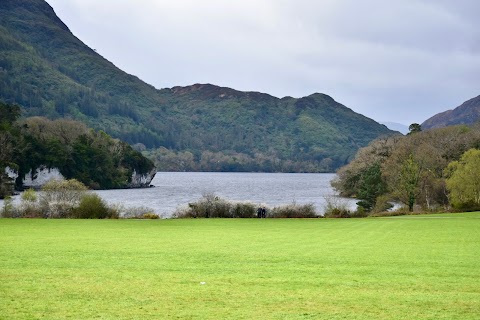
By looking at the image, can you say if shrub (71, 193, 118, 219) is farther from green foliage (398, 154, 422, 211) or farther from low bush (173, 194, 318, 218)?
green foliage (398, 154, 422, 211)

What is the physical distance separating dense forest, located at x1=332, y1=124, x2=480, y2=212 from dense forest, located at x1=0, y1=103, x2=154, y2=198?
60.6m

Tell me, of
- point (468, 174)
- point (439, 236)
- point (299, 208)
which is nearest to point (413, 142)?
point (468, 174)

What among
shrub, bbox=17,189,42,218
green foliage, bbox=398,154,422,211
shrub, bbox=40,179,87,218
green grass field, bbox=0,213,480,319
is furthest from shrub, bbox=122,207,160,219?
green foliage, bbox=398,154,422,211

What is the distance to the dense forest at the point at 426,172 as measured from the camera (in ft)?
232

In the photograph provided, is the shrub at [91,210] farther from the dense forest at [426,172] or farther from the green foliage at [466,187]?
the green foliage at [466,187]

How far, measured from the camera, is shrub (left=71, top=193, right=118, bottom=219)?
56.5 meters

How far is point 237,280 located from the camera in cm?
1767

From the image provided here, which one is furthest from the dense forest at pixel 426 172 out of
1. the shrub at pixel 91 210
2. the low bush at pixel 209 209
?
the shrub at pixel 91 210

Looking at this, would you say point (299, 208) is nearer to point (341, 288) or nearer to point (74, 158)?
point (341, 288)

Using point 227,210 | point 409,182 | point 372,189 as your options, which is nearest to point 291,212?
point 227,210

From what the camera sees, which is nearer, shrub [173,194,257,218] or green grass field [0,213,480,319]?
green grass field [0,213,480,319]

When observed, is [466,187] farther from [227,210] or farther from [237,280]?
[237,280]

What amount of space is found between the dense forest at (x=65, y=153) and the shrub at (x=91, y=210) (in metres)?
52.5

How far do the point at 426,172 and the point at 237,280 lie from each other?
7139 cm
